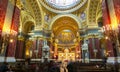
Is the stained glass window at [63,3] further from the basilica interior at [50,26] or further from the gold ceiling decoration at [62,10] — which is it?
the gold ceiling decoration at [62,10]

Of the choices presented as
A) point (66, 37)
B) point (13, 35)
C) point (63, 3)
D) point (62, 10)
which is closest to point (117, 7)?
point (13, 35)

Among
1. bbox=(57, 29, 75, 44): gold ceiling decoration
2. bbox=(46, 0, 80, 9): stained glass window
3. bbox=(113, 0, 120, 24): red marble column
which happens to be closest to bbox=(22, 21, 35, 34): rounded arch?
bbox=(46, 0, 80, 9): stained glass window

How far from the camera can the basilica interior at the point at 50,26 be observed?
980cm

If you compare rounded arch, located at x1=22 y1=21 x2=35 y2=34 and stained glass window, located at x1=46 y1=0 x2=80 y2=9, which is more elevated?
stained glass window, located at x1=46 y1=0 x2=80 y2=9

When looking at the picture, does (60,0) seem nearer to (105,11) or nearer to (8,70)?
(105,11)

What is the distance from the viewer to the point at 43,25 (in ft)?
73.6

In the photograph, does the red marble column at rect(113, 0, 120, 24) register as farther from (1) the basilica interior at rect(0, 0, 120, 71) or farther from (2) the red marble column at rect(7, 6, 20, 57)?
(2) the red marble column at rect(7, 6, 20, 57)

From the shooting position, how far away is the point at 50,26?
24.7 metres

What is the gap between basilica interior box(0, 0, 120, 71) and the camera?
980 centimetres

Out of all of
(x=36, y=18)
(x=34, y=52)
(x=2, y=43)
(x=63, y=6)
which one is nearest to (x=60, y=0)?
(x=63, y=6)

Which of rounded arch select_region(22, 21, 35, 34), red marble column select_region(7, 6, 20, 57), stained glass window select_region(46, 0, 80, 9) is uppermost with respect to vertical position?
stained glass window select_region(46, 0, 80, 9)

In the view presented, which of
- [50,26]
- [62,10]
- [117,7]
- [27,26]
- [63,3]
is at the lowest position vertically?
[117,7]

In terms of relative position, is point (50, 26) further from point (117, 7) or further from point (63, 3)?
point (117, 7)

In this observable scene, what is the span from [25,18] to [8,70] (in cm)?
1805
